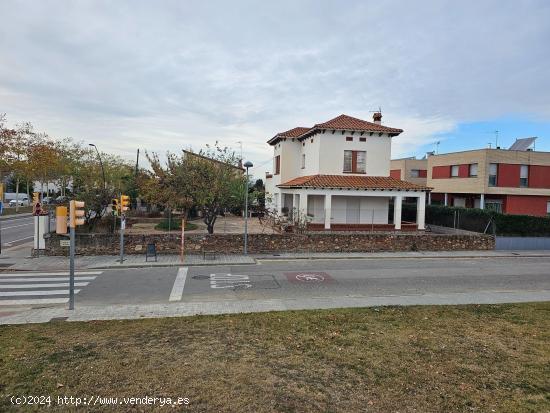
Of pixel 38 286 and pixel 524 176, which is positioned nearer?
pixel 38 286

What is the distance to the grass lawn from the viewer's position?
5746mm

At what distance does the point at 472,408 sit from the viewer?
18.3 feet

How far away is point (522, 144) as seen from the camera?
38406 millimetres

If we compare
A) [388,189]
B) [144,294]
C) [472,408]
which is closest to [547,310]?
[472,408]

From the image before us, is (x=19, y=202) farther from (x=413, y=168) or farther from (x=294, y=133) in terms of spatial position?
(x=413, y=168)

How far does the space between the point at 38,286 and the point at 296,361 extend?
11.1 metres

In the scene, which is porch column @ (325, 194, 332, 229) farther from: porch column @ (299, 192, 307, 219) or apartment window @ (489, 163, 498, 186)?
apartment window @ (489, 163, 498, 186)

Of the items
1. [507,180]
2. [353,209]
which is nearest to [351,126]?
[353,209]

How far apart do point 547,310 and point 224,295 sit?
9430 millimetres

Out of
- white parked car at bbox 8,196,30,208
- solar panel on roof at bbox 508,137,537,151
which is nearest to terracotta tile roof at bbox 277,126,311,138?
solar panel on roof at bbox 508,137,537,151

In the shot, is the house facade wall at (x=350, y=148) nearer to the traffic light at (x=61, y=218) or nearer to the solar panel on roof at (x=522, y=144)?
the solar panel on roof at (x=522, y=144)

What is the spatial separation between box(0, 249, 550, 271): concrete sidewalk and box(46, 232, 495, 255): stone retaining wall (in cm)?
53

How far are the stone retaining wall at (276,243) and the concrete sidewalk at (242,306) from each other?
9.00 m

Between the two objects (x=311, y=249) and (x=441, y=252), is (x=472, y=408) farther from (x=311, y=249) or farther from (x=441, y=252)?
(x=441, y=252)
